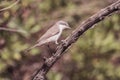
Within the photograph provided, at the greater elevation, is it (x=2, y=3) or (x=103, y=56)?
(x=103, y=56)

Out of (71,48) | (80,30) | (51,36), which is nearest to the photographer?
(80,30)

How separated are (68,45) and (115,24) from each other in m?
4.17

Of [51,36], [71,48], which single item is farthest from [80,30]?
[71,48]

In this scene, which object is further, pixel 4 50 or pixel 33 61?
pixel 33 61

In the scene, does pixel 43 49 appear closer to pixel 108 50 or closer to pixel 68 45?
pixel 108 50

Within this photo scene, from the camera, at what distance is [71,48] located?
7320mm

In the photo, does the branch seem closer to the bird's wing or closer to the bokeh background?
the bird's wing

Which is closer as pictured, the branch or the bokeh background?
the branch

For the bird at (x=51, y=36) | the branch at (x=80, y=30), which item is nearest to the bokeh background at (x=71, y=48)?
the bird at (x=51, y=36)

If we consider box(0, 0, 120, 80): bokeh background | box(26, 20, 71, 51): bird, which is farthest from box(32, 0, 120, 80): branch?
box(0, 0, 120, 80): bokeh background

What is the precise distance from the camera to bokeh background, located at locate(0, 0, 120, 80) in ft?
22.8

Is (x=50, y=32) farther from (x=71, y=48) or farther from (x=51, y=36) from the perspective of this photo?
(x=71, y=48)

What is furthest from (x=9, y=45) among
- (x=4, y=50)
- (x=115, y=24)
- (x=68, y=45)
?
(x=68, y=45)

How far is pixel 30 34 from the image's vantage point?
7086mm
